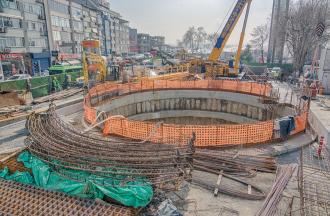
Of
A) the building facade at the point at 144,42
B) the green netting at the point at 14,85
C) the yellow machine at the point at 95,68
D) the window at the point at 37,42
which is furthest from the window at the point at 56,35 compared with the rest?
the building facade at the point at 144,42

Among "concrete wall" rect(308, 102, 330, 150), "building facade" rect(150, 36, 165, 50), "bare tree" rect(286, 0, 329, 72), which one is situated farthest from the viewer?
"building facade" rect(150, 36, 165, 50)

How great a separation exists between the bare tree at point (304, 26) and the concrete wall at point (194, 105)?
22.4 m

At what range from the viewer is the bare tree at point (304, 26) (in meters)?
36.4

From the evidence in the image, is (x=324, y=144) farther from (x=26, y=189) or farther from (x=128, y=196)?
(x=26, y=189)

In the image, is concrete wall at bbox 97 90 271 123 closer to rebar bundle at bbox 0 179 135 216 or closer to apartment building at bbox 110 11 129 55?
rebar bundle at bbox 0 179 135 216

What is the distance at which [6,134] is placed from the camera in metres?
Result: 12.0

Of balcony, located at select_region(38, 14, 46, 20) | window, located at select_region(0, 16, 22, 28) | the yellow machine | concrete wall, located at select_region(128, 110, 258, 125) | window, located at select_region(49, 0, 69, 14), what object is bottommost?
concrete wall, located at select_region(128, 110, 258, 125)

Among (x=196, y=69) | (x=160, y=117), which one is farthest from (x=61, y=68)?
(x=196, y=69)

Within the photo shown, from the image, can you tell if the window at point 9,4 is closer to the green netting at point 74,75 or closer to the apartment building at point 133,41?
the green netting at point 74,75

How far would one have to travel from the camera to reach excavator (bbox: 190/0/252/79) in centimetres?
2834

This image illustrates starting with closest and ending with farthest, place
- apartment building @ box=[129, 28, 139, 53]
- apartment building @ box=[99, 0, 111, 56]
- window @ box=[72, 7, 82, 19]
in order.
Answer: window @ box=[72, 7, 82, 19] → apartment building @ box=[99, 0, 111, 56] → apartment building @ box=[129, 28, 139, 53]

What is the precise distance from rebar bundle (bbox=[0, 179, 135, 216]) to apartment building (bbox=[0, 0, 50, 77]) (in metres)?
34.1

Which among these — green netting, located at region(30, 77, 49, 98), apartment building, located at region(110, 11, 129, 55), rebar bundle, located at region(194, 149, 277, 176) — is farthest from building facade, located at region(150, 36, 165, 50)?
rebar bundle, located at region(194, 149, 277, 176)

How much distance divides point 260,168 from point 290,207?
2142 millimetres
